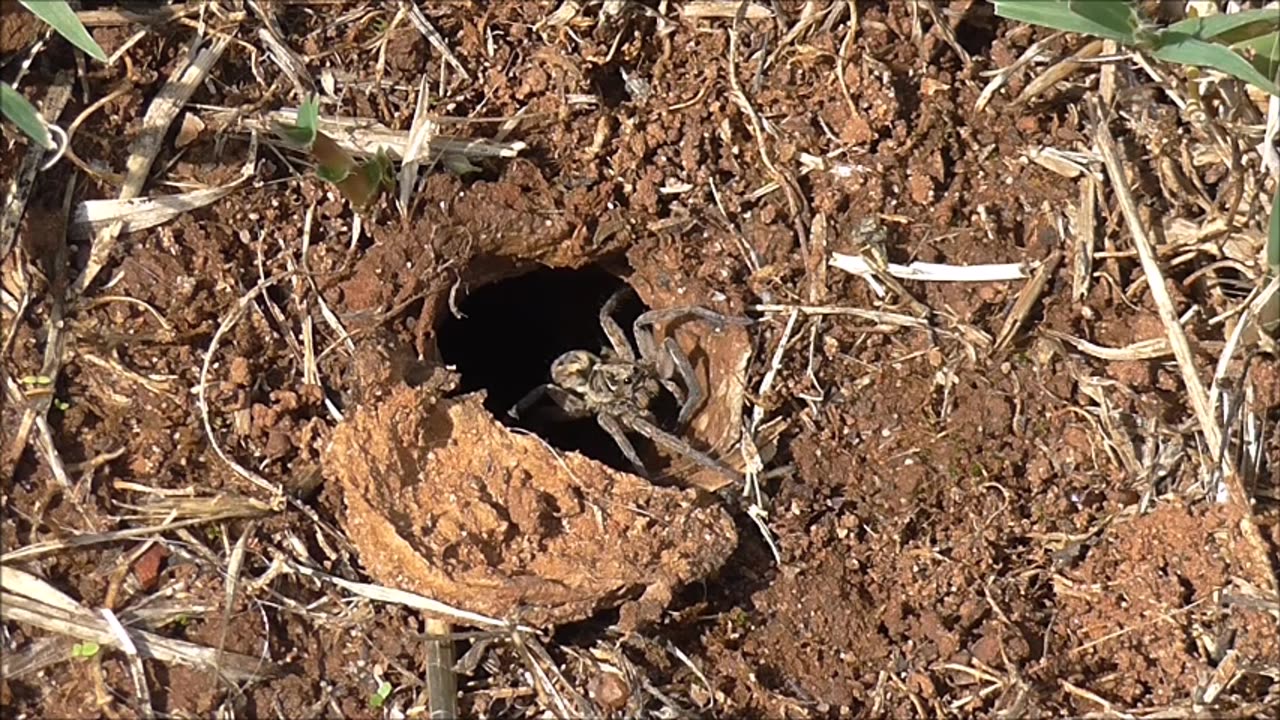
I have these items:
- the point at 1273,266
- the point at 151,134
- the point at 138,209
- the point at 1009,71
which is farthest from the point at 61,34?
the point at 1273,266

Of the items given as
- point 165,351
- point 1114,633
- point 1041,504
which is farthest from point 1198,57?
point 165,351

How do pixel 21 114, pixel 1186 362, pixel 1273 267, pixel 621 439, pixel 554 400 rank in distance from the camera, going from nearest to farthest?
pixel 21 114, pixel 1273 267, pixel 1186 362, pixel 621 439, pixel 554 400

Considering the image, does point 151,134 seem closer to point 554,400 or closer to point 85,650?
point 85,650

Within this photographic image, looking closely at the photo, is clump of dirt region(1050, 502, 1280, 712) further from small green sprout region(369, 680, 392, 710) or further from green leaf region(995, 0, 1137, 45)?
small green sprout region(369, 680, 392, 710)

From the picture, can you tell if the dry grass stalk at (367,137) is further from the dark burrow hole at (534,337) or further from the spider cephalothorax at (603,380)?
the spider cephalothorax at (603,380)

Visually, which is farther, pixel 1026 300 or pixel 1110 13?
pixel 1026 300

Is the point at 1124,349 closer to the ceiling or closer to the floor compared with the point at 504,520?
closer to the ceiling

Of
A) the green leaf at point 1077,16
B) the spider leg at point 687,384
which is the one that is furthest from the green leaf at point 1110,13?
the spider leg at point 687,384
